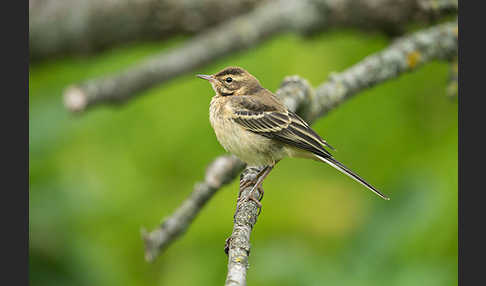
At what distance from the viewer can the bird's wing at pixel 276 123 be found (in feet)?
13.4

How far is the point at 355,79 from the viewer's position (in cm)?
460

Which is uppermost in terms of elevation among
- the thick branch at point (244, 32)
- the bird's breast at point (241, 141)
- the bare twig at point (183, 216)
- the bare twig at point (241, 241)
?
the thick branch at point (244, 32)

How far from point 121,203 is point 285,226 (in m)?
1.32

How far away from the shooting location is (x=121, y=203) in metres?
4.30

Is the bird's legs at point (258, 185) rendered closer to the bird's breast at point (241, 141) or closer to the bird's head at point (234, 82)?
the bird's breast at point (241, 141)

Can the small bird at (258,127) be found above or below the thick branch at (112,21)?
below

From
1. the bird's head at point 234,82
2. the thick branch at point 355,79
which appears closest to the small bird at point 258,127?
the bird's head at point 234,82

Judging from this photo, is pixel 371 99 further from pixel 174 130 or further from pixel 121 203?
pixel 121 203

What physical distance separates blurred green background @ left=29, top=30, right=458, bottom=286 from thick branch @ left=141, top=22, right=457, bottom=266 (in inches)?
6.2

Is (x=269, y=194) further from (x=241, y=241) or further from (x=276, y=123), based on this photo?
(x=241, y=241)

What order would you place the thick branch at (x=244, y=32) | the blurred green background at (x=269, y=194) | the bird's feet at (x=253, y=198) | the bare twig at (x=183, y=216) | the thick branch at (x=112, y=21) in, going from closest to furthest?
the bird's feet at (x=253, y=198), the bare twig at (x=183, y=216), the blurred green background at (x=269, y=194), the thick branch at (x=244, y=32), the thick branch at (x=112, y=21)

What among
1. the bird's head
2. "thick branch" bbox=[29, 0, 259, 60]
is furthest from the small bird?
"thick branch" bbox=[29, 0, 259, 60]

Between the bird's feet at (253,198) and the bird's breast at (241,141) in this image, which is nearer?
the bird's feet at (253,198)

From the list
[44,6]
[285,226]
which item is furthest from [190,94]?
[44,6]
